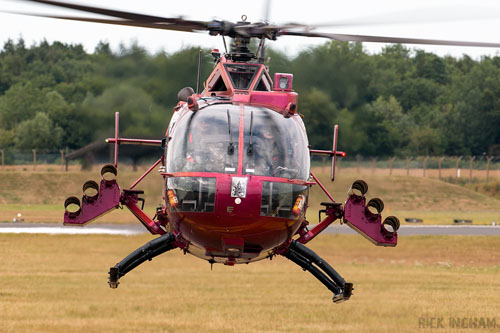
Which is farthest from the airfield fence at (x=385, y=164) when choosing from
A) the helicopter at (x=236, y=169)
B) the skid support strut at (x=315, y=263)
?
the helicopter at (x=236, y=169)

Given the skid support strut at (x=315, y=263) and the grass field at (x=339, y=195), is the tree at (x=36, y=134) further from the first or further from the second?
the skid support strut at (x=315, y=263)

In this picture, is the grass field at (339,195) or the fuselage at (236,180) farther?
the grass field at (339,195)

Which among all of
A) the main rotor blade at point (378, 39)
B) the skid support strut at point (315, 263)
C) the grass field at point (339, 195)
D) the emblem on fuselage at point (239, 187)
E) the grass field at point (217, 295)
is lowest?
the grass field at point (339, 195)

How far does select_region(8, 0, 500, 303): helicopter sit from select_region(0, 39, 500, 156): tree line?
20.4 feet

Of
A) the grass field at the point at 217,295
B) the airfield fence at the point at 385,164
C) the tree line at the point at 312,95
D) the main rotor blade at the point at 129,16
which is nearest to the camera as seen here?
the main rotor blade at the point at 129,16

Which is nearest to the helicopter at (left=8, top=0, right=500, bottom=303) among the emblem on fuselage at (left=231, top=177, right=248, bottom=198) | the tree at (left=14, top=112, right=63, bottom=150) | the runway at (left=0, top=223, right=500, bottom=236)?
the emblem on fuselage at (left=231, top=177, right=248, bottom=198)

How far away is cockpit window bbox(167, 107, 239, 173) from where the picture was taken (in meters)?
12.8

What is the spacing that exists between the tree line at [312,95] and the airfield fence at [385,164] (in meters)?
0.74

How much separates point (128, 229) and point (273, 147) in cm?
2553

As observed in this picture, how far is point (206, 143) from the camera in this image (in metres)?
13.0

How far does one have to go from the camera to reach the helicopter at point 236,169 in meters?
12.6

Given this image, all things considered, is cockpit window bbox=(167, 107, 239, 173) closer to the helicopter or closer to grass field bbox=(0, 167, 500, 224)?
the helicopter

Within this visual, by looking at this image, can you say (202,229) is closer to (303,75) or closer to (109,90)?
(303,75)

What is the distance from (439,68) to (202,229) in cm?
5703
